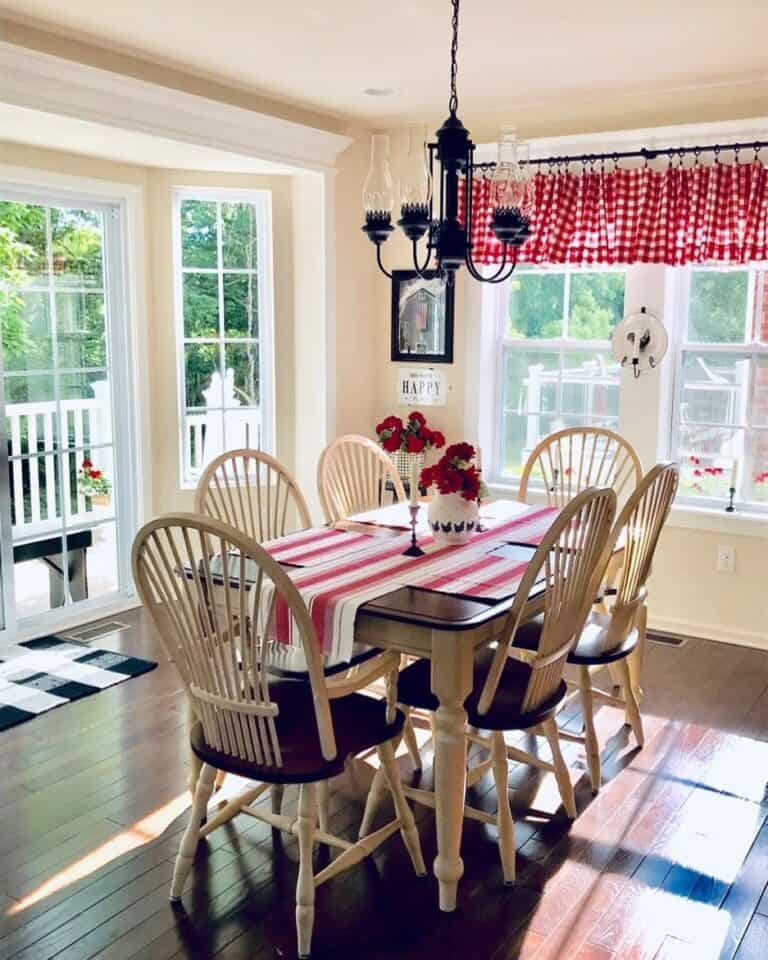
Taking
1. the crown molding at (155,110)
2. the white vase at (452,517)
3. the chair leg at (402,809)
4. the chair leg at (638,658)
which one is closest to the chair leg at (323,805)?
the chair leg at (402,809)

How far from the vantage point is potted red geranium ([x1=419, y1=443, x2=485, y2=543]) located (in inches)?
121

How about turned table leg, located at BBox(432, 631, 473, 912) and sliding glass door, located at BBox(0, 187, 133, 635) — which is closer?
turned table leg, located at BBox(432, 631, 473, 912)

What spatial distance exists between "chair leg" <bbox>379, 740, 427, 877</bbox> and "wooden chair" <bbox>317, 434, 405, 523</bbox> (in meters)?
1.36

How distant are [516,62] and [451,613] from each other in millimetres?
2445

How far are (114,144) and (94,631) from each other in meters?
2.25

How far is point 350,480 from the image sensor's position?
4.12m

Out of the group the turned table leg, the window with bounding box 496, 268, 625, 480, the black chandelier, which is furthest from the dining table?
the window with bounding box 496, 268, 625, 480

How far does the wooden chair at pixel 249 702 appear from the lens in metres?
2.24

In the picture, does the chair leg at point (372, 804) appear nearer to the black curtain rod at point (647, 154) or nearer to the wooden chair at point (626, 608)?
the wooden chair at point (626, 608)

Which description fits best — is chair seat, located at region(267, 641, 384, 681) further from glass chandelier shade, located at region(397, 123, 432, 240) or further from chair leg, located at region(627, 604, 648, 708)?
glass chandelier shade, located at region(397, 123, 432, 240)

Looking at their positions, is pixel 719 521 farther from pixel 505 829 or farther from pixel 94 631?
pixel 94 631

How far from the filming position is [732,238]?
13.9 feet

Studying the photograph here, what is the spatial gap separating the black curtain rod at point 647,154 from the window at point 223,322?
1.27 meters

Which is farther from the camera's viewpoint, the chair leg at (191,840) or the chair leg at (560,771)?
the chair leg at (560,771)
